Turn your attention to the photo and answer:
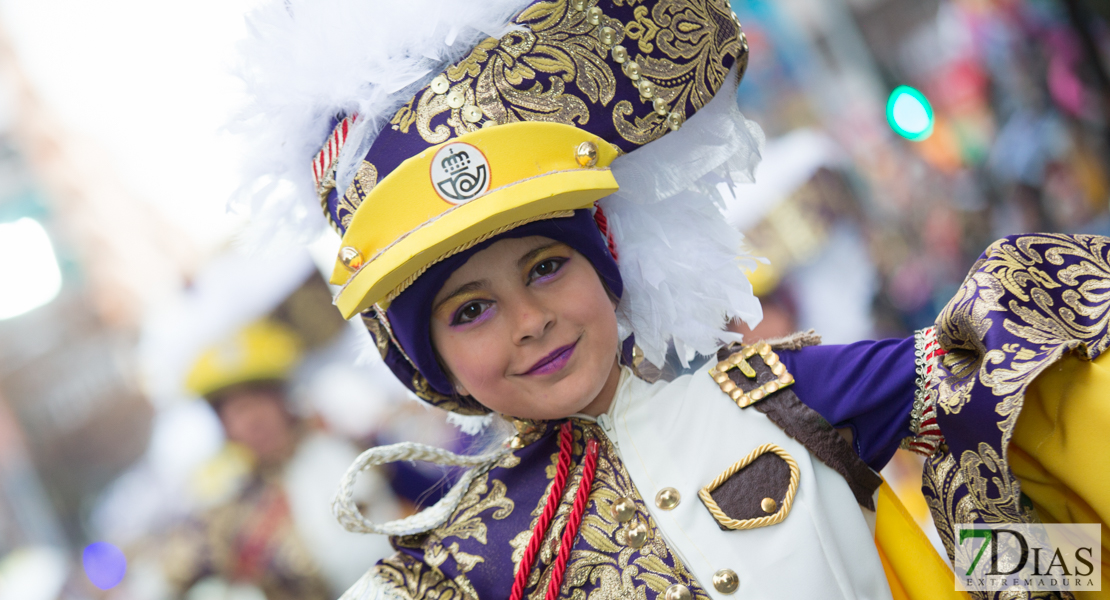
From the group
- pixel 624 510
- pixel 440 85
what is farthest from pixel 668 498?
pixel 440 85

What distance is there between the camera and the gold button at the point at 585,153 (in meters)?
0.98

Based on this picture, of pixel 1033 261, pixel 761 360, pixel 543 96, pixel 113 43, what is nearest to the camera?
pixel 1033 261

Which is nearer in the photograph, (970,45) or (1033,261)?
(1033,261)

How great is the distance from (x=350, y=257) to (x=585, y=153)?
350 mm

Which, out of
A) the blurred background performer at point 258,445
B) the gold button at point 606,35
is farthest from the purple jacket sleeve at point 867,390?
the blurred background performer at point 258,445

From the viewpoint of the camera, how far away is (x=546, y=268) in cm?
106

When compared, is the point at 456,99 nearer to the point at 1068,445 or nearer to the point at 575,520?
the point at 575,520

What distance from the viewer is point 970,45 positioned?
16.1 ft

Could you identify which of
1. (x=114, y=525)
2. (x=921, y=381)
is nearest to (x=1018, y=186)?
(x=921, y=381)

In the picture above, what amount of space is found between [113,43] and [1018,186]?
521 cm

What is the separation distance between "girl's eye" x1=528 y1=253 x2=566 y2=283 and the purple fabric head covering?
3cm

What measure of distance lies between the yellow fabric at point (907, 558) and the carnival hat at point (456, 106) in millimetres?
667

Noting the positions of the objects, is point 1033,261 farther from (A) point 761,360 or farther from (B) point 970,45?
(B) point 970,45

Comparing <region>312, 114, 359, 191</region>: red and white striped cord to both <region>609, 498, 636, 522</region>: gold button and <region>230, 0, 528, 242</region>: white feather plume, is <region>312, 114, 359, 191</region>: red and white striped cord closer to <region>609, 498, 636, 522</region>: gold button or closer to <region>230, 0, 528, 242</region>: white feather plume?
<region>230, 0, 528, 242</region>: white feather plume
